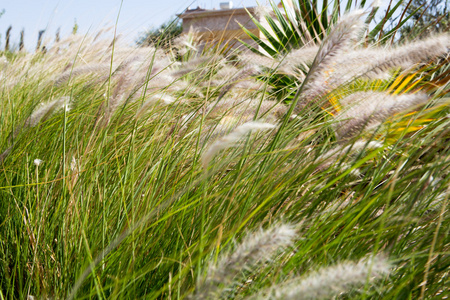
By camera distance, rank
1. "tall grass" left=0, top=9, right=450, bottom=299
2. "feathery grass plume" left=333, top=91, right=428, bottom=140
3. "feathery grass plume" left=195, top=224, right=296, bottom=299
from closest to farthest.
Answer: "feathery grass plume" left=195, top=224, right=296, bottom=299 → "tall grass" left=0, top=9, right=450, bottom=299 → "feathery grass plume" left=333, top=91, right=428, bottom=140

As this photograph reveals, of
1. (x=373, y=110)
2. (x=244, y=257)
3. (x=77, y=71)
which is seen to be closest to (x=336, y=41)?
(x=373, y=110)

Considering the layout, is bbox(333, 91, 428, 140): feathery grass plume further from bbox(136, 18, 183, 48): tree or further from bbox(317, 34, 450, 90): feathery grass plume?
bbox(136, 18, 183, 48): tree

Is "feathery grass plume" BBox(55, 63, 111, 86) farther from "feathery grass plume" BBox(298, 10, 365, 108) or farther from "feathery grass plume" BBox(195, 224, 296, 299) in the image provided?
"feathery grass plume" BBox(195, 224, 296, 299)

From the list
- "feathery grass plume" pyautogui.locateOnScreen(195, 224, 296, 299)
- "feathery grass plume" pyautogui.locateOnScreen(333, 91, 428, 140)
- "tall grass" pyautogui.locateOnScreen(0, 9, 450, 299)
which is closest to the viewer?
"feathery grass plume" pyautogui.locateOnScreen(195, 224, 296, 299)

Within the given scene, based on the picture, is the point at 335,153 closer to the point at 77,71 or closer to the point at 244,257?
the point at 244,257

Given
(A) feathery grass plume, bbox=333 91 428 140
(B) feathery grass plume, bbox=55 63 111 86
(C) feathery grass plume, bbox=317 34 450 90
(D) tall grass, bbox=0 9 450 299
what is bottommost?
(D) tall grass, bbox=0 9 450 299

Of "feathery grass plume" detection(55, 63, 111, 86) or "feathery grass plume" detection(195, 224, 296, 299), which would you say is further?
"feathery grass plume" detection(55, 63, 111, 86)

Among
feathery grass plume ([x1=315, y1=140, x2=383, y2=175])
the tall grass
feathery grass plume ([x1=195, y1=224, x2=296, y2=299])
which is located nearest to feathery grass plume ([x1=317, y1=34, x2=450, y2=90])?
the tall grass

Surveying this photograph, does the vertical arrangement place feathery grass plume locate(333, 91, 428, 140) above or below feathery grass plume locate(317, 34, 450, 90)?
below

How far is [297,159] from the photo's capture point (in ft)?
3.93

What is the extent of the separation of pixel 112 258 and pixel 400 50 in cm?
89

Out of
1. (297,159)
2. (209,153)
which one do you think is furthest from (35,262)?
(297,159)

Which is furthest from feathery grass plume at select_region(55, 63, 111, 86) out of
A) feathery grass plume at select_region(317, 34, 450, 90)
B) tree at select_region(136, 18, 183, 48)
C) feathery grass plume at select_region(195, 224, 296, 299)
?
feathery grass plume at select_region(195, 224, 296, 299)

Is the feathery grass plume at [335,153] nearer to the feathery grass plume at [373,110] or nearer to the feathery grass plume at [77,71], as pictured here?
the feathery grass plume at [373,110]
